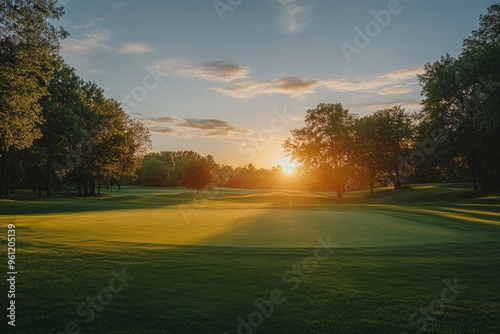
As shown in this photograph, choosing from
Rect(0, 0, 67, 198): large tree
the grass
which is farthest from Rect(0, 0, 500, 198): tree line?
the grass

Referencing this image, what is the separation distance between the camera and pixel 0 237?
14.1 metres

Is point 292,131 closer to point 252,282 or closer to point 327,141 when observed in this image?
point 327,141

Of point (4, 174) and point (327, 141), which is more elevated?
point (327, 141)

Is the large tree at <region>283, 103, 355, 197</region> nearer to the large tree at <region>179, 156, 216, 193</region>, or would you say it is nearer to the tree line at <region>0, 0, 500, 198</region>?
the tree line at <region>0, 0, 500, 198</region>

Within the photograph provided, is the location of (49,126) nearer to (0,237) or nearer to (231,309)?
(0,237)

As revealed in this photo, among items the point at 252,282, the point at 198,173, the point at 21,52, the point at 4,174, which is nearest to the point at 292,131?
the point at 198,173

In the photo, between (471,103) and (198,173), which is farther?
(198,173)

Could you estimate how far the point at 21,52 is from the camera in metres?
26.5

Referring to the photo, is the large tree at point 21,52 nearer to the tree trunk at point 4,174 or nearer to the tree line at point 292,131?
the tree line at point 292,131

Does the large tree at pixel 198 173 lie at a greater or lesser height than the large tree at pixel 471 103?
lesser

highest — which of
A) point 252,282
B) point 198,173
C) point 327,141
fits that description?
point 327,141

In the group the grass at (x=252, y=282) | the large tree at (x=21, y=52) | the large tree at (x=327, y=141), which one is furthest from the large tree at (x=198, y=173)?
the grass at (x=252, y=282)

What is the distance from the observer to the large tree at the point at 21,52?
86.5 ft

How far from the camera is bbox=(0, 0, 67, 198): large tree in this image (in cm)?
2638
